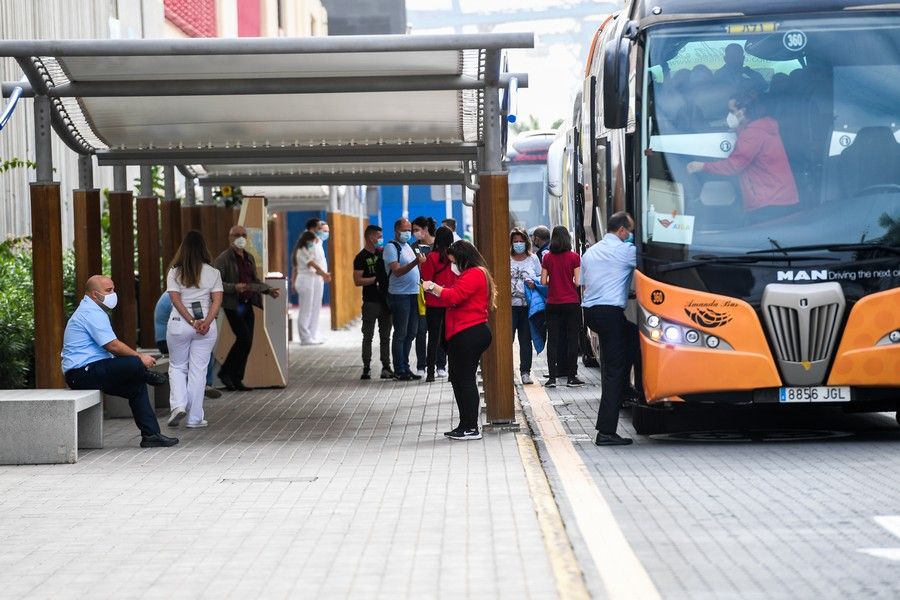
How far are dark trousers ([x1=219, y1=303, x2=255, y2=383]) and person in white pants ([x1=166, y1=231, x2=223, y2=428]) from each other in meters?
3.52

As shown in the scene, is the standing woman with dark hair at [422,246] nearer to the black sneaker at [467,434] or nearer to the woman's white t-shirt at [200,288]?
the woman's white t-shirt at [200,288]

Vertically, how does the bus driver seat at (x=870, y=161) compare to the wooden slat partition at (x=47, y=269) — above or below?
above

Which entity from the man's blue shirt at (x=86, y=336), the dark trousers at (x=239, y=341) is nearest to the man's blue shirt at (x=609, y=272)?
the man's blue shirt at (x=86, y=336)

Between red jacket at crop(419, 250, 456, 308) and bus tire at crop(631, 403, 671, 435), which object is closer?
bus tire at crop(631, 403, 671, 435)

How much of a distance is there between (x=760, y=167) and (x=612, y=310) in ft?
5.34

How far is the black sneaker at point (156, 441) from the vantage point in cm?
1331

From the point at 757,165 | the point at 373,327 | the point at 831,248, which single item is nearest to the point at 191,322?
the point at 757,165

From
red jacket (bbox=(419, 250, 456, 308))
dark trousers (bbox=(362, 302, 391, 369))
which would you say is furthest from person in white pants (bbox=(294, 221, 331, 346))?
red jacket (bbox=(419, 250, 456, 308))

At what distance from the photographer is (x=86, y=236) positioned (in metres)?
15.1

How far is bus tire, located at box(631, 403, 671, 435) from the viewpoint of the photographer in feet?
44.7

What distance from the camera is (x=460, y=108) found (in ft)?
48.6

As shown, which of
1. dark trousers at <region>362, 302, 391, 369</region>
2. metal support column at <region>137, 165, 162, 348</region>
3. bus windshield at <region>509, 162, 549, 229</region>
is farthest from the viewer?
bus windshield at <region>509, 162, 549, 229</region>

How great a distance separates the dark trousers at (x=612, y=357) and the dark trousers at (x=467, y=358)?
0.90m

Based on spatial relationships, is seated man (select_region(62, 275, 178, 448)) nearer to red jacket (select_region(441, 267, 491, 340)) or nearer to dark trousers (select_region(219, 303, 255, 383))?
red jacket (select_region(441, 267, 491, 340))
